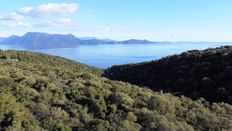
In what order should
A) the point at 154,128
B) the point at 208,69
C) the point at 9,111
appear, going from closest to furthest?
1. the point at 9,111
2. the point at 154,128
3. the point at 208,69

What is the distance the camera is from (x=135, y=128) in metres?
17.9

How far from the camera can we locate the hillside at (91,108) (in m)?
17.0

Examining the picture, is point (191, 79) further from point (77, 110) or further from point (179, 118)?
point (77, 110)

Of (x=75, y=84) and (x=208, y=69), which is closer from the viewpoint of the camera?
(x=75, y=84)

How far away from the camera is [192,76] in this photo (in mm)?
37031

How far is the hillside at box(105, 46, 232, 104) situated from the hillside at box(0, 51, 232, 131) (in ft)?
29.5

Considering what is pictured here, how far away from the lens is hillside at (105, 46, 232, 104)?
32.7m

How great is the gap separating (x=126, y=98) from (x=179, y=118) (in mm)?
2912

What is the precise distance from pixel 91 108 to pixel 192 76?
1937 centimetres

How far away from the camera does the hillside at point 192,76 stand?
32.7m

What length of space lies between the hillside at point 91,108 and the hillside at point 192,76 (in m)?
8.99

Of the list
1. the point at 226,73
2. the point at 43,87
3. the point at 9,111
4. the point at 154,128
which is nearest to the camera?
the point at 9,111

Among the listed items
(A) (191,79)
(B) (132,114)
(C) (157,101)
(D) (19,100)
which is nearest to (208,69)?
(A) (191,79)

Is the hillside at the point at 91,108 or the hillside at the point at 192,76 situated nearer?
the hillside at the point at 91,108
